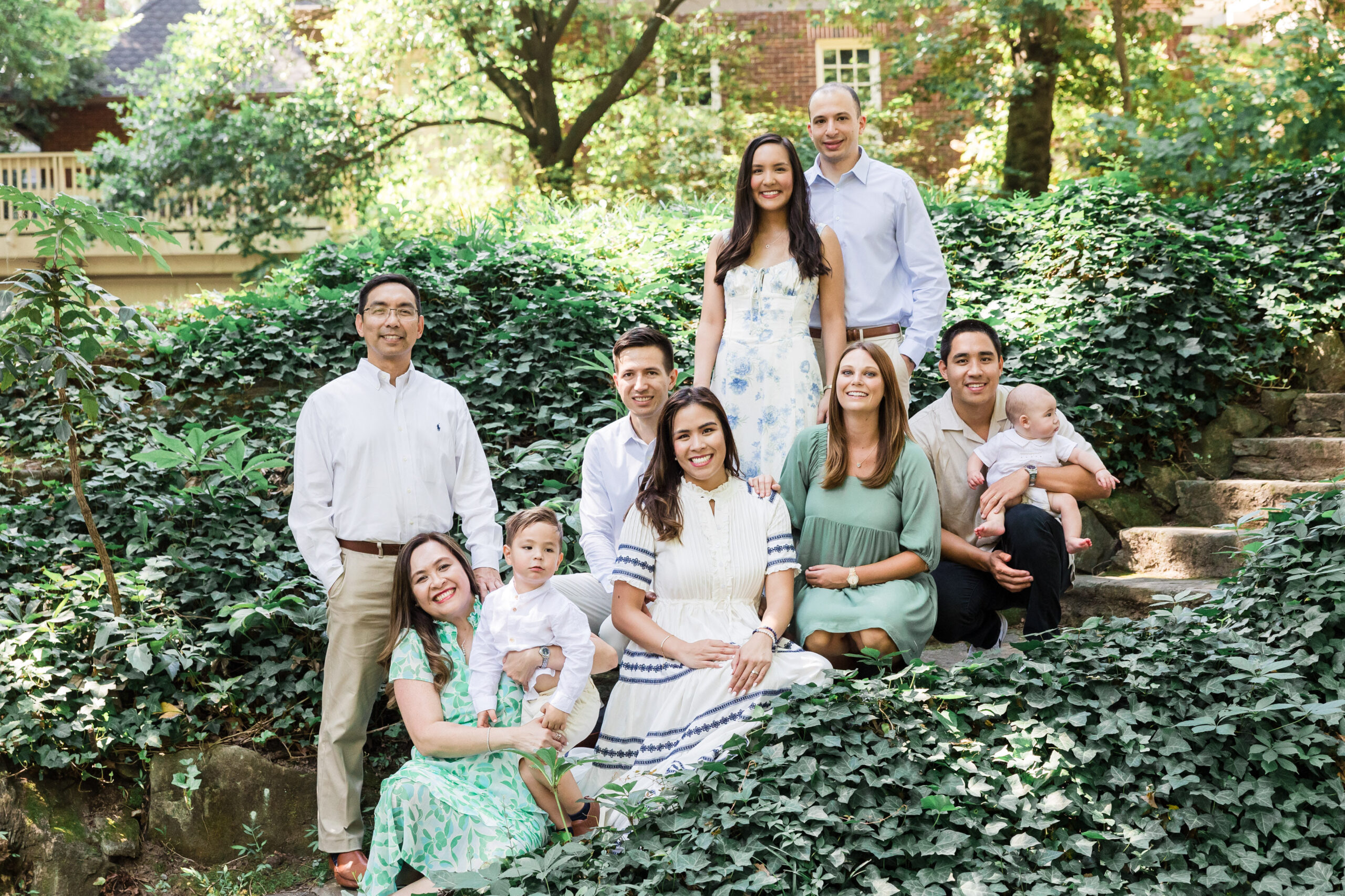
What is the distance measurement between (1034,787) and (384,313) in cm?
253

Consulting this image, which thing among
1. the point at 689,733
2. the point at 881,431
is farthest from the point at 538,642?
the point at 881,431

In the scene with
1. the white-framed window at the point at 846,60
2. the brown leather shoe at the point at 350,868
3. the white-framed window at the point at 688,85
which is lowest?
the brown leather shoe at the point at 350,868

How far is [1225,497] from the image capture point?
520 cm

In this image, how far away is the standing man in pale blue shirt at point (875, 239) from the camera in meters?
3.98

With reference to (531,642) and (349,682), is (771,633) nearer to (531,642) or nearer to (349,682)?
(531,642)

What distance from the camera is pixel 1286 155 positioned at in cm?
798

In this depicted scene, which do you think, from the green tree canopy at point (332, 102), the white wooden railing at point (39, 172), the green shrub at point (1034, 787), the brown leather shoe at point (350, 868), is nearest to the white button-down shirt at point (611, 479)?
the green shrub at point (1034, 787)

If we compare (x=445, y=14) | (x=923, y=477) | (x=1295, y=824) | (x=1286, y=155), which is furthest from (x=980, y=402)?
(x=445, y=14)

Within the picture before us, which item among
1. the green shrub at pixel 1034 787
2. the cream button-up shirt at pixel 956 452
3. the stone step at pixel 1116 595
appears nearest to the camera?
the green shrub at pixel 1034 787

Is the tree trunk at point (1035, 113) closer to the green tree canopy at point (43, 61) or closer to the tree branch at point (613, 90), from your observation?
the tree branch at point (613, 90)

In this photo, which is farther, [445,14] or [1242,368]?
[445,14]

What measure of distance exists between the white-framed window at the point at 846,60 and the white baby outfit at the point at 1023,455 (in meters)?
12.2

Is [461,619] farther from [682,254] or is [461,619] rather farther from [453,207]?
[453,207]

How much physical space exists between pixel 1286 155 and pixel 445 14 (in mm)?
7710
